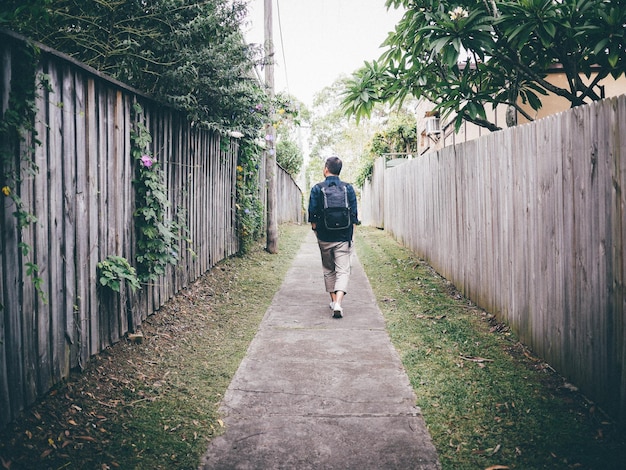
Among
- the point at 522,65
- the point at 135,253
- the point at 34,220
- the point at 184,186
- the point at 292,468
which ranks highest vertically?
the point at 522,65

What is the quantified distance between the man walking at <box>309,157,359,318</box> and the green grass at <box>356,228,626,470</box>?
27.2 inches

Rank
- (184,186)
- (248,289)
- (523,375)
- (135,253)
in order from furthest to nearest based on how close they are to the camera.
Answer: (248,289) < (184,186) < (135,253) < (523,375)

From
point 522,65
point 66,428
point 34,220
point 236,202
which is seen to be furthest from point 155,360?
point 236,202

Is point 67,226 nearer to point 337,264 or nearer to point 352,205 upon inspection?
point 337,264

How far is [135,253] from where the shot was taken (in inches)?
190

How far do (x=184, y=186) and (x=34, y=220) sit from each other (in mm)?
3261

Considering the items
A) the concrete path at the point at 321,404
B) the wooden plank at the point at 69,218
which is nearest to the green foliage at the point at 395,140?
the concrete path at the point at 321,404

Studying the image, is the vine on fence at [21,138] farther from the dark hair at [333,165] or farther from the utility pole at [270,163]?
the utility pole at [270,163]

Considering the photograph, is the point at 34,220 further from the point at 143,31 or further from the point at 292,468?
the point at 143,31

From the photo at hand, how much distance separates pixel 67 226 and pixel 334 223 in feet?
10.6

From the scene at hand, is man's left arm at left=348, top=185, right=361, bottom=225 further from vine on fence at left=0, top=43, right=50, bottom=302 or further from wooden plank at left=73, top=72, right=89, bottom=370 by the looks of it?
vine on fence at left=0, top=43, right=50, bottom=302

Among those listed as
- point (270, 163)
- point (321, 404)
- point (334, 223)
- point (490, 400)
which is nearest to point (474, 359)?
point (490, 400)

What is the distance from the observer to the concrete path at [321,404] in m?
2.95

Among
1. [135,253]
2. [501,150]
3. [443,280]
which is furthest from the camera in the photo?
[443,280]
